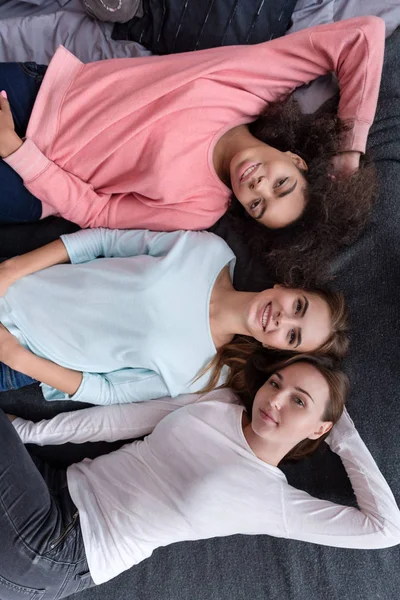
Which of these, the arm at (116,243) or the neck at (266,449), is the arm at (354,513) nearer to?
the neck at (266,449)

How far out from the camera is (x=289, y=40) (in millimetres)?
1347

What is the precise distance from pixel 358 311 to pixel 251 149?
53cm

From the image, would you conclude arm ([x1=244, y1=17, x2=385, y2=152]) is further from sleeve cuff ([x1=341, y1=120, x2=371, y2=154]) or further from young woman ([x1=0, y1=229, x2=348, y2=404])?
young woman ([x1=0, y1=229, x2=348, y2=404])

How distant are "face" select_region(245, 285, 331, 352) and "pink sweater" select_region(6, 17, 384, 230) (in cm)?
35

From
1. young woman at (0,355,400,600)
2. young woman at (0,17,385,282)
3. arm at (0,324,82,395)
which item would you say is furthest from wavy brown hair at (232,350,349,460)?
arm at (0,324,82,395)

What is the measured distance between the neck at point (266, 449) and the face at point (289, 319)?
0.27 metres

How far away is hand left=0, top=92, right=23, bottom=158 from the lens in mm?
1301

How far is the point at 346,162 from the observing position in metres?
1.36

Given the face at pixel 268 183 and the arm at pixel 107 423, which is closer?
the face at pixel 268 183

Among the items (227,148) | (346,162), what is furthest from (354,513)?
(227,148)

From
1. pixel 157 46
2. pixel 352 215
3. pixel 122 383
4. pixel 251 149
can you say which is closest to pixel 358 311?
pixel 352 215

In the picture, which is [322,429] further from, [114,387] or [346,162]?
[346,162]

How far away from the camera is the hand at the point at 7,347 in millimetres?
1283

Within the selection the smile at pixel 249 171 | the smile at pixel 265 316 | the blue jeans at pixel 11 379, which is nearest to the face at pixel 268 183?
the smile at pixel 249 171
